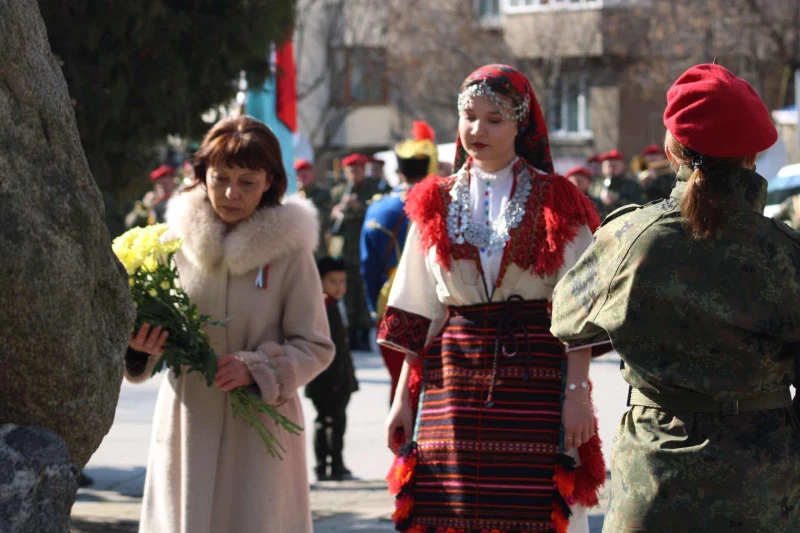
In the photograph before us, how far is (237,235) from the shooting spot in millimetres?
4516

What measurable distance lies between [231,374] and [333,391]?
336cm

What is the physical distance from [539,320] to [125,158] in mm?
2595

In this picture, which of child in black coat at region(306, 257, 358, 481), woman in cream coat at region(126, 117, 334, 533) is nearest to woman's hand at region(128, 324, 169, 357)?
woman in cream coat at region(126, 117, 334, 533)

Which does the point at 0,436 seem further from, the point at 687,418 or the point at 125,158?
the point at 125,158

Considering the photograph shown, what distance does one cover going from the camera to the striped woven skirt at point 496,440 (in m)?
4.31

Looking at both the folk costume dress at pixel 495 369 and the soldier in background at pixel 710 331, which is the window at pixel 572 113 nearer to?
the folk costume dress at pixel 495 369

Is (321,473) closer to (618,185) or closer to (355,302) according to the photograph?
(355,302)

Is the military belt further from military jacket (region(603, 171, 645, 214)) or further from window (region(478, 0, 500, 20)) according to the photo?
window (region(478, 0, 500, 20))

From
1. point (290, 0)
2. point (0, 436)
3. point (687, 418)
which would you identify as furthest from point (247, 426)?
point (290, 0)

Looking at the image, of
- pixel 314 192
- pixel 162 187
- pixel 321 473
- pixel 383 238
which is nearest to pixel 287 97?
pixel 383 238

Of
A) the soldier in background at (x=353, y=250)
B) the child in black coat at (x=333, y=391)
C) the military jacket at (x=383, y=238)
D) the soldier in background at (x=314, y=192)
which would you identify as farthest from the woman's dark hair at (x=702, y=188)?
the soldier in background at (x=314, y=192)

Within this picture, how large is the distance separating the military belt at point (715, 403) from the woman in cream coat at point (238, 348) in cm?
160

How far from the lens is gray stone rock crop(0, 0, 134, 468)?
3.08m

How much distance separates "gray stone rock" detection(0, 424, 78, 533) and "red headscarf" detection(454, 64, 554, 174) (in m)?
2.03
